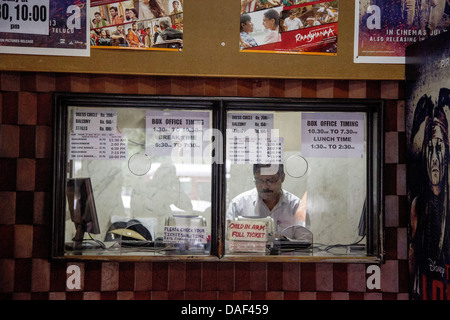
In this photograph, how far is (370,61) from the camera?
2631 mm

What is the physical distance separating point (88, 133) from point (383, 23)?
73.8 inches

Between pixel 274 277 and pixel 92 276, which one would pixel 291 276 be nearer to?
pixel 274 277

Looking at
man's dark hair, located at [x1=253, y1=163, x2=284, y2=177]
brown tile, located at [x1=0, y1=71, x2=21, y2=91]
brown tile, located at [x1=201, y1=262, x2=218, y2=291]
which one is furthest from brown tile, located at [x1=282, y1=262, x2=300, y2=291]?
brown tile, located at [x1=0, y1=71, x2=21, y2=91]

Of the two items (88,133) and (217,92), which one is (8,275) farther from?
(217,92)

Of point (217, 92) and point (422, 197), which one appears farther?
point (217, 92)

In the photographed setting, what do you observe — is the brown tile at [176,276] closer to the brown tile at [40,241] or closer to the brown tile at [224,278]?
the brown tile at [224,278]

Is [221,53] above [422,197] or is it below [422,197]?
above

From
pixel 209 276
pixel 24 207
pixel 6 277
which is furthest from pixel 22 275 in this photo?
pixel 209 276

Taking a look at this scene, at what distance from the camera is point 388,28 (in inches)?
104

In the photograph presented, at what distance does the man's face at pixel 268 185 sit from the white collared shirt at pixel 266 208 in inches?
1.2

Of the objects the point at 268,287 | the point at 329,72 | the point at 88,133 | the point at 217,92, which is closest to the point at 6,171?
the point at 88,133

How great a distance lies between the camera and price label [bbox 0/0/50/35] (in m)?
2.54

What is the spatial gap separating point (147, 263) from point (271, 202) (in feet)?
2.76
